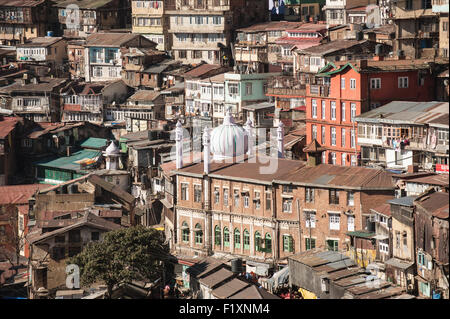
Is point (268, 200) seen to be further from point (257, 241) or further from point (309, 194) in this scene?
point (309, 194)

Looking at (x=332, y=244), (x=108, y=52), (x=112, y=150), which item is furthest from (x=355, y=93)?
(x=108, y=52)

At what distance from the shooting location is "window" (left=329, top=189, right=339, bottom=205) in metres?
77.8

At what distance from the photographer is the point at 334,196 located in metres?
78.0

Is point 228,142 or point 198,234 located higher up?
point 228,142

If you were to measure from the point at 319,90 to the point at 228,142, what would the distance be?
313 inches

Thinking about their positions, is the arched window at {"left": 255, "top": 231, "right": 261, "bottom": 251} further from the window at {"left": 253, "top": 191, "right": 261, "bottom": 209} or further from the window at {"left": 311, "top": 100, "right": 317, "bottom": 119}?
the window at {"left": 311, "top": 100, "right": 317, "bottom": 119}

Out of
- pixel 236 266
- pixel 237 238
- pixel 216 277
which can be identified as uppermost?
pixel 236 266

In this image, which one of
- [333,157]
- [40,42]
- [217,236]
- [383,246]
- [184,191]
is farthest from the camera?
[40,42]

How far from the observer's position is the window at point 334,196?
7784cm

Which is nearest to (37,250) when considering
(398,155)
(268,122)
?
(398,155)

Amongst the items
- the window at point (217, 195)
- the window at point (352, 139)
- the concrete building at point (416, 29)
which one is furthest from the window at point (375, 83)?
the window at point (217, 195)

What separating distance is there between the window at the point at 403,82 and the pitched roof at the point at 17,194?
30.1m

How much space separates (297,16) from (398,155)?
2572 inches

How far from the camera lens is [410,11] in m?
97.7
